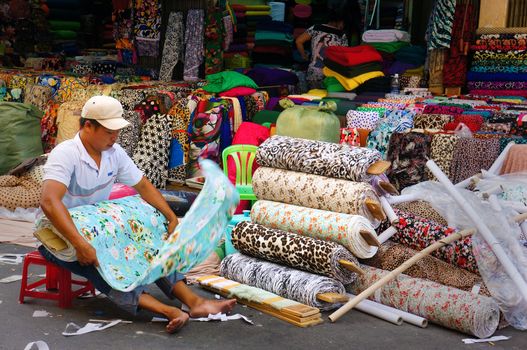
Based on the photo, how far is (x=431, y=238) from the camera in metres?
5.39

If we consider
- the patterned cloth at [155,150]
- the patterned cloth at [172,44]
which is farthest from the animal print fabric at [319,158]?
the patterned cloth at [172,44]

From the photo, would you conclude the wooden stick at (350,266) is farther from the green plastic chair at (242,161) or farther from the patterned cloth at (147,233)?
the green plastic chair at (242,161)

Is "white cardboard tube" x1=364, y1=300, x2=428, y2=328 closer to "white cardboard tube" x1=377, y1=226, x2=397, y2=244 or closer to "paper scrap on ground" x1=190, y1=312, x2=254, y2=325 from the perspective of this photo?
"white cardboard tube" x1=377, y1=226, x2=397, y2=244

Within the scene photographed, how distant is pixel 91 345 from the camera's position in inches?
176

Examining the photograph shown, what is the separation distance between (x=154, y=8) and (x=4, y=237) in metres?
5.10

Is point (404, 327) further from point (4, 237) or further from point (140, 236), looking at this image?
point (4, 237)

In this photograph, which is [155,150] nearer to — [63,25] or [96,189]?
[96,189]

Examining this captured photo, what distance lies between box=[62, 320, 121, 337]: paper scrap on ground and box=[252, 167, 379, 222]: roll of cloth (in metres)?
1.59

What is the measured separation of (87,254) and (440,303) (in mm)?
2116

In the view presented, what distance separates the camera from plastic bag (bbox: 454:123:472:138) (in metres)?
6.85

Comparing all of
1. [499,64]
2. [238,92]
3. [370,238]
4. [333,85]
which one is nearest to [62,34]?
[238,92]

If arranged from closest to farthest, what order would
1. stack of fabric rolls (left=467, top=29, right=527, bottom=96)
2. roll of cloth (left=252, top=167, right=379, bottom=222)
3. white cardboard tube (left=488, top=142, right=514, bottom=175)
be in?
roll of cloth (left=252, top=167, right=379, bottom=222) → white cardboard tube (left=488, top=142, right=514, bottom=175) → stack of fabric rolls (left=467, top=29, right=527, bottom=96)

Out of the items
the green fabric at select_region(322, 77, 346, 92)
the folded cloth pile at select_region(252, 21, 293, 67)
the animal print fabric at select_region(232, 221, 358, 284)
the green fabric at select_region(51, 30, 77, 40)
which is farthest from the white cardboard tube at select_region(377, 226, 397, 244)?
the green fabric at select_region(51, 30, 77, 40)

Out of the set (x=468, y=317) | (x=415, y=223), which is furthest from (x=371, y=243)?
(x=468, y=317)
